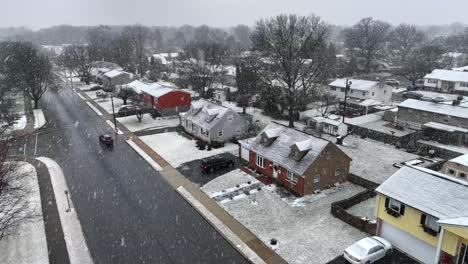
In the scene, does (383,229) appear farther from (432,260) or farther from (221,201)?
(221,201)

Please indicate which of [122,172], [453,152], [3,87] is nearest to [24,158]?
[122,172]

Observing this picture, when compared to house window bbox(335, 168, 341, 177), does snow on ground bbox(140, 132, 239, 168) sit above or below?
below

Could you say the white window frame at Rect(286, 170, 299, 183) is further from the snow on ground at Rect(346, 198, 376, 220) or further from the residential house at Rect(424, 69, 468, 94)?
the residential house at Rect(424, 69, 468, 94)

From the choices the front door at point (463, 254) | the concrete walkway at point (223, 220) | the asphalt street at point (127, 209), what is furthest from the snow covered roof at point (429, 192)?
the asphalt street at point (127, 209)

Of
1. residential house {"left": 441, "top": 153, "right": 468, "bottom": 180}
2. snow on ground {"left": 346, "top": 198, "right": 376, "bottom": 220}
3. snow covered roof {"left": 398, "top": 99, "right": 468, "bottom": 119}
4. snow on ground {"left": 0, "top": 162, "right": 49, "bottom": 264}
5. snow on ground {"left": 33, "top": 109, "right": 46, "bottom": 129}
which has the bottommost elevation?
snow on ground {"left": 0, "top": 162, "right": 49, "bottom": 264}

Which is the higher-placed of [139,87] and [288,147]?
[139,87]

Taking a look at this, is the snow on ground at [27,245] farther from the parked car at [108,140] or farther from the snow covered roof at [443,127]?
the snow covered roof at [443,127]

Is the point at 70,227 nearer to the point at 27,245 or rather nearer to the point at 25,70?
the point at 27,245

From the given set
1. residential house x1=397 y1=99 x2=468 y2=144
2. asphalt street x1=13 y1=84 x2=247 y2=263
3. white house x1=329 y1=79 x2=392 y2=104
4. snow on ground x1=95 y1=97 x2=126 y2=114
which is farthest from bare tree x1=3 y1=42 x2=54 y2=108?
residential house x1=397 y1=99 x2=468 y2=144

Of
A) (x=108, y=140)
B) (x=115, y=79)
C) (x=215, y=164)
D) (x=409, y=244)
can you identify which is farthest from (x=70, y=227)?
(x=115, y=79)
